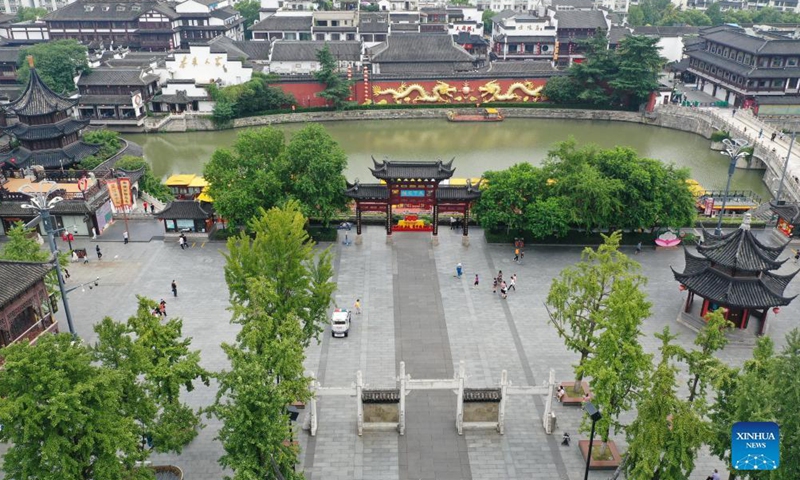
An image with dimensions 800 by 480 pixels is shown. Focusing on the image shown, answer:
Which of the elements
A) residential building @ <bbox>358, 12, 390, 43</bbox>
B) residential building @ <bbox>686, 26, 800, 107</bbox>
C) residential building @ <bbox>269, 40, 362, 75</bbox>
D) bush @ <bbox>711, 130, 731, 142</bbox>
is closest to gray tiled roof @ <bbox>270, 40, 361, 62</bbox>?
residential building @ <bbox>269, 40, 362, 75</bbox>

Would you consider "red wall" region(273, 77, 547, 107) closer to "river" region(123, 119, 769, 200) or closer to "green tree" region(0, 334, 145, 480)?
"river" region(123, 119, 769, 200)

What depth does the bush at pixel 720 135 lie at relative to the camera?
60497 millimetres

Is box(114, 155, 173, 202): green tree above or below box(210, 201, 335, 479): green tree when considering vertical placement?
below

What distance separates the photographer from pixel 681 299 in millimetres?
32656

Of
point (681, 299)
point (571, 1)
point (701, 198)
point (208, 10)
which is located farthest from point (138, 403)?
point (571, 1)

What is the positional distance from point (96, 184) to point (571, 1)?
7757 centimetres

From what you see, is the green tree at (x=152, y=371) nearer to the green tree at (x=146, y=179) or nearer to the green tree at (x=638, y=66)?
the green tree at (x=146, y=179)

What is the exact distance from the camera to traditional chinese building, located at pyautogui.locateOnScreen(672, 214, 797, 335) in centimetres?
2798

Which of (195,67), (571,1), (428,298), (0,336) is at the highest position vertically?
(571,1)

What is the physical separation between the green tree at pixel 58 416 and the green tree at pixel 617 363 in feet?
44.1

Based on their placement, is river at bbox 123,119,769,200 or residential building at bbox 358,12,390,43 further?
residential building at bbox 358,12,390,43

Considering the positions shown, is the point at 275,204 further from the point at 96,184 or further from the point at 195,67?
the point at 195,67

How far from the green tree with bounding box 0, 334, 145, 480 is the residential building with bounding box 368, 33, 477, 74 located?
198ft

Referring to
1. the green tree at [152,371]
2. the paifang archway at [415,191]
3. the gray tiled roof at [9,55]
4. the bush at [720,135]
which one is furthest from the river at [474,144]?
the green tree at [152,371]
